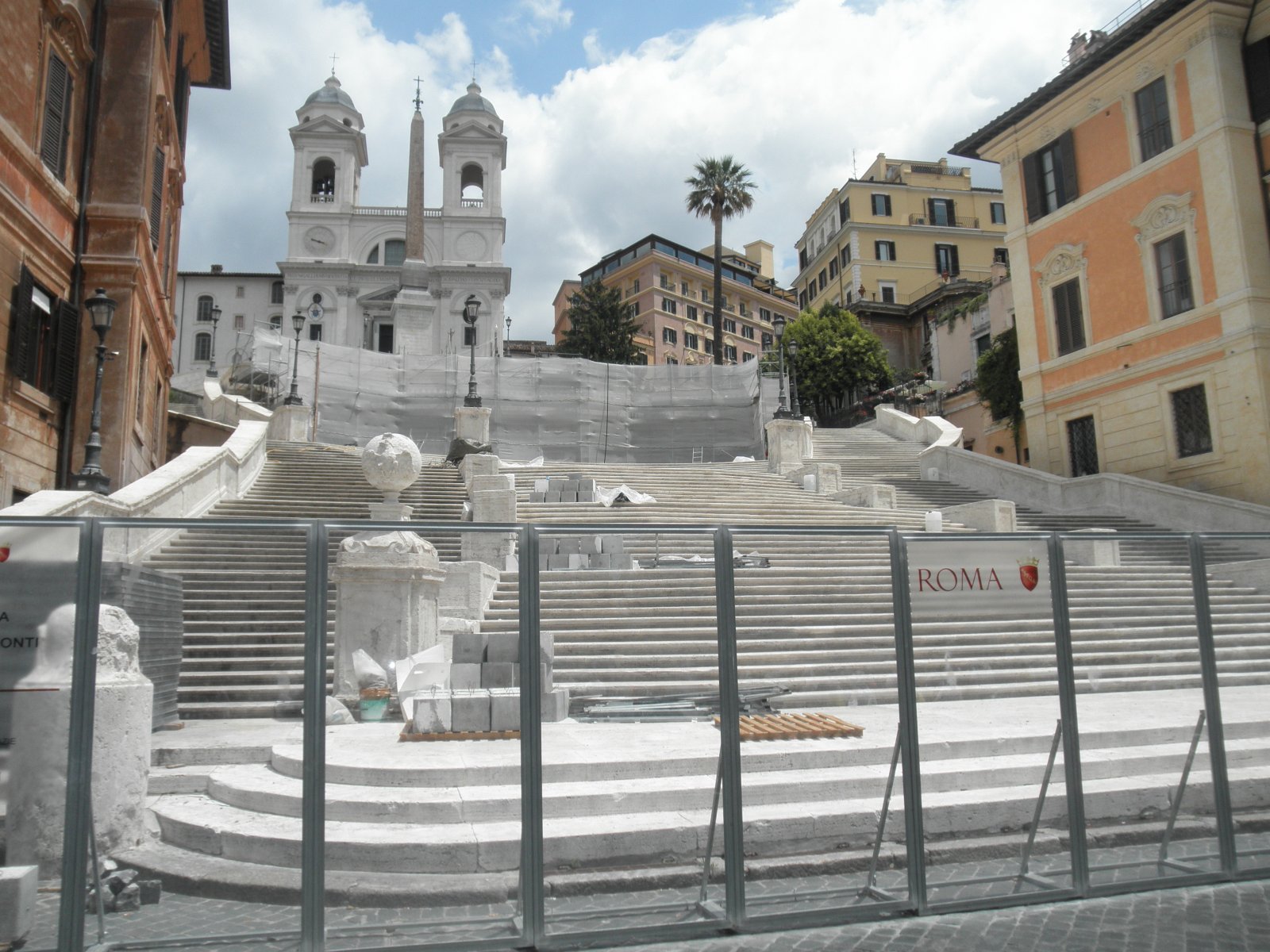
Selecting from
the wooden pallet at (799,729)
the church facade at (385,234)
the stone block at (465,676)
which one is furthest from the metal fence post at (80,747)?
the church facade at (385,234)

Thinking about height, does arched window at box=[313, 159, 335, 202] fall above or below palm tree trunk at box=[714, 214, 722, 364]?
above

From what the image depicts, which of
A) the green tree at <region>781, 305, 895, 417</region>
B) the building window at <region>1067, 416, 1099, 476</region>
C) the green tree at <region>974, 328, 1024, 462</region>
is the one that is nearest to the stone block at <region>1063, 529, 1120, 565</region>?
the building window at <region>1067, 416, 1099, 476</region>

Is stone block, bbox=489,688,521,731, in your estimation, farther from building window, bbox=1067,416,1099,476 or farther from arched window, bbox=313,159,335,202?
arched window, bbox=313,159,335,202

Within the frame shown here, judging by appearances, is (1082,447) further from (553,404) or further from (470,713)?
(470,713)

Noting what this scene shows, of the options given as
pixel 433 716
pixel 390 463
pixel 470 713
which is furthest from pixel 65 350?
pixel 470 713

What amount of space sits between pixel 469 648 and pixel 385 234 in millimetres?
63169

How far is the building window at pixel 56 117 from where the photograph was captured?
16.2 m

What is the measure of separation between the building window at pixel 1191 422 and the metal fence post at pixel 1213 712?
18.3m

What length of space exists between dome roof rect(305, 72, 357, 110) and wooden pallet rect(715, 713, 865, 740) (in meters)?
71.0

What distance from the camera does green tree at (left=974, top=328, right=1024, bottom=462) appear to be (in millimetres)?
33250

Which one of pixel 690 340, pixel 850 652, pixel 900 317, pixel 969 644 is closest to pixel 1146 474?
pixel 850 652

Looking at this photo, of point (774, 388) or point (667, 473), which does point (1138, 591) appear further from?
point (774, 388)

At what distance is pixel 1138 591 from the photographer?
46.4 feet

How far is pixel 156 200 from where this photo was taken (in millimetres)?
21766
